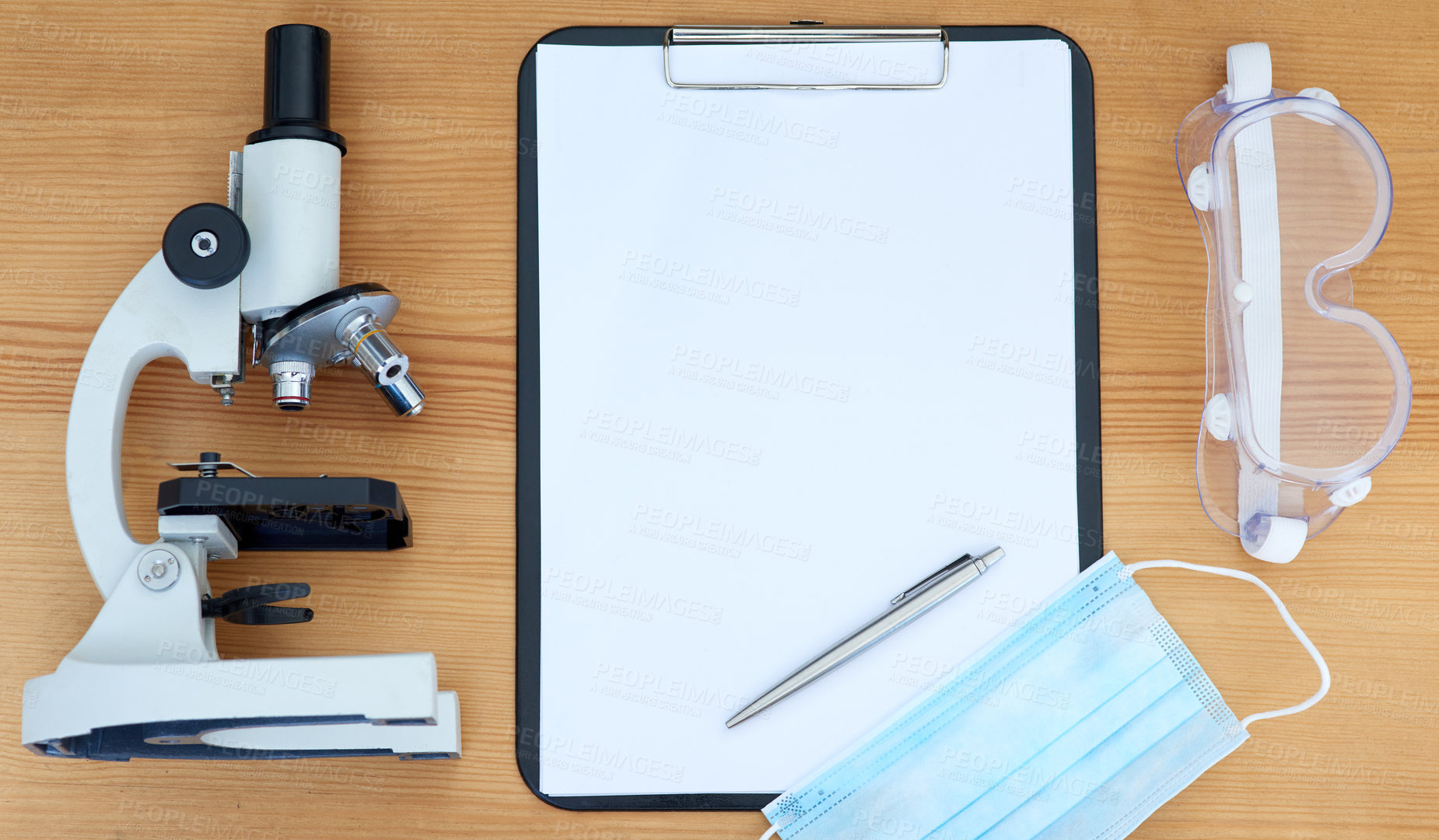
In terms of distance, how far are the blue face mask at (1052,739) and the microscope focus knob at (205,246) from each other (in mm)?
604

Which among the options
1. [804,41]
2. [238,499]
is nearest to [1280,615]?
[804,41]

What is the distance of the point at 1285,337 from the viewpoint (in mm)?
805

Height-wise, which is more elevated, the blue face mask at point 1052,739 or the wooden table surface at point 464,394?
the wooden table surface at point 464,394

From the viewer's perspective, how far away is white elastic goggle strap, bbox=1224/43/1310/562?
0.80m

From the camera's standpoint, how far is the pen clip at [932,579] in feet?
2.62

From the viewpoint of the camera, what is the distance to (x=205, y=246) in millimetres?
683

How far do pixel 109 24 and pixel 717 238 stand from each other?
0.58m

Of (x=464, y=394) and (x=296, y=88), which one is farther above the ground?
(x=296, y=88)

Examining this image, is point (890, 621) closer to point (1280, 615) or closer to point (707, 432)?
point (707, 432)

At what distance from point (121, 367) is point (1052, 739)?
82cm

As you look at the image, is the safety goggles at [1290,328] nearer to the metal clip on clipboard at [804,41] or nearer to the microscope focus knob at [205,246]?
the metal clip on clipboard at [804,41]

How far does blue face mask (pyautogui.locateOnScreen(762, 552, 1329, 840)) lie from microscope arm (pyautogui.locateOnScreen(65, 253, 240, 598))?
567 mm

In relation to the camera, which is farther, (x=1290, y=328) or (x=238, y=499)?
(x=1290, y=328)

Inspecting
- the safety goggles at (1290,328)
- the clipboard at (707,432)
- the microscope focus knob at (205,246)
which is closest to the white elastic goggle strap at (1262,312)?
the safety goggles at (1290,328)
